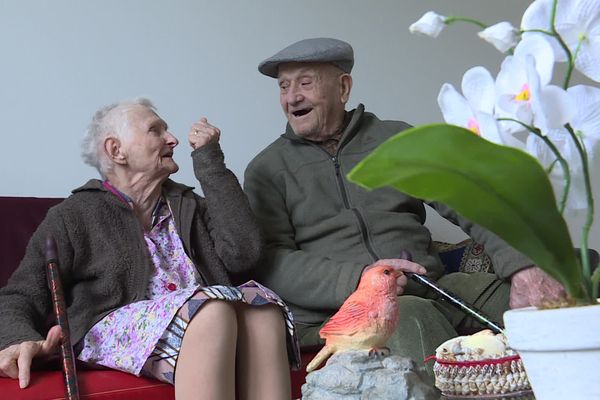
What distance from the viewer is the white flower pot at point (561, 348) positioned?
22.7 inches

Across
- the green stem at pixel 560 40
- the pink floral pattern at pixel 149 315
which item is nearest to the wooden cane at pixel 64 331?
the pink floral pattern at pixel 149 315

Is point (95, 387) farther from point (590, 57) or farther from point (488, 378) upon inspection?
point (590, 57)

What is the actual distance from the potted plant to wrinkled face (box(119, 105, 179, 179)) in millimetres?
1434

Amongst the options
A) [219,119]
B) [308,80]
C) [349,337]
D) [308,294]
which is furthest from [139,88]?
[349,337]

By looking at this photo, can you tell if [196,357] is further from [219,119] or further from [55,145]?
[219,119]

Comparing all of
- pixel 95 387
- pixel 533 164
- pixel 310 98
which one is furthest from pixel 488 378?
pixel 310 98

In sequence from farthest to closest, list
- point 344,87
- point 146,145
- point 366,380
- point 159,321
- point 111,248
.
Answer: point 344,87, point 146,145, point 111,248, point 159,321, point 366,380

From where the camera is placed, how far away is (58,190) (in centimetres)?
241

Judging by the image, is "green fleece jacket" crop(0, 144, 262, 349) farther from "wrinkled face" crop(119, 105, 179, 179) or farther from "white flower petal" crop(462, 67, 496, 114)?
"white flower petal" crop(462, 67, 496, 114)

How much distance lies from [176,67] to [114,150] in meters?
0.60

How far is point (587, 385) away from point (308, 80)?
1.88m

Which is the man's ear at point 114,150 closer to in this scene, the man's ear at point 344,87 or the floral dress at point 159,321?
the floral dress at point 159,321

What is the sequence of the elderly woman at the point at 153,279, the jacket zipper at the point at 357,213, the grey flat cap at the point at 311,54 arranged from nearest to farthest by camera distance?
the elderly woman at the point at 153,279 < the jacket zipper at the point at 357,213 < the grey flat cap at the point at 311,54

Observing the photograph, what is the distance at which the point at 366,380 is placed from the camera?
1.08m
